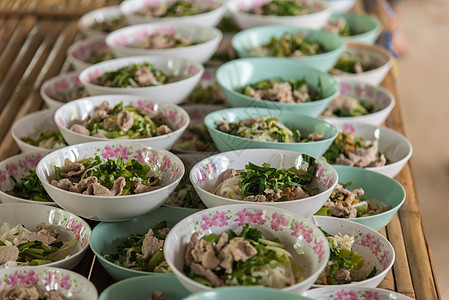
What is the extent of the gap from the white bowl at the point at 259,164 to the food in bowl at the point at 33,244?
43 cm

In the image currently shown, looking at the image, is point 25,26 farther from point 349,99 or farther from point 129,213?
point 129,213

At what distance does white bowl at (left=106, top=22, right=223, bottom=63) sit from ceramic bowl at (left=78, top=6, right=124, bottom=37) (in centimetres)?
48

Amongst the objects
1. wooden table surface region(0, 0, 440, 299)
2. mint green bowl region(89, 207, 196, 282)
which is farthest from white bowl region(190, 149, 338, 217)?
wooden table surface region(0, 0, 440, 299)

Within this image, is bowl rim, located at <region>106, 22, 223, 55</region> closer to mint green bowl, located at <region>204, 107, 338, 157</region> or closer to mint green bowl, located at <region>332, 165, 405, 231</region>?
mint green bowl, located at <region>204, 107, 338, 157</region>

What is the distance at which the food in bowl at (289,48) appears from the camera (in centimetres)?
300

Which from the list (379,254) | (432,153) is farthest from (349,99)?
(432,153)

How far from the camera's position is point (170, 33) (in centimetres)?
311

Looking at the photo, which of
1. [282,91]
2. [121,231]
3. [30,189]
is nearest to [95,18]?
[282,91]

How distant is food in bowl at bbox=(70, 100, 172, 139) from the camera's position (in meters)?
2.20

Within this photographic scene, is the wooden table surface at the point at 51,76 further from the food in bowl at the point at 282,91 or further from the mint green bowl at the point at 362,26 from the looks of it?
the food in bowl at the point at 282,91

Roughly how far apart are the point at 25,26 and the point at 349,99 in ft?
6.77

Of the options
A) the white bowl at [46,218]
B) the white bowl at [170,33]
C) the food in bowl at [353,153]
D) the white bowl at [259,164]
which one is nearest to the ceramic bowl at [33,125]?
the white bowl at [170,33]

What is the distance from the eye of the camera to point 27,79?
314 cm

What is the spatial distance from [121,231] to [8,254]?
0.35m
